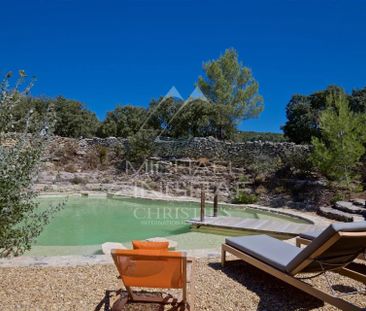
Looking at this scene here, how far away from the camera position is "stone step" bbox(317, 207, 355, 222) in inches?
324

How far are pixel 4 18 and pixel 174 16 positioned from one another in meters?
6.25

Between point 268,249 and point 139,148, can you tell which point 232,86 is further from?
point 268,249

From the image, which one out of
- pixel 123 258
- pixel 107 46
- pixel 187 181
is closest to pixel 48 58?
pixel 107 46

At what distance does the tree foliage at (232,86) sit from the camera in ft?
82.6

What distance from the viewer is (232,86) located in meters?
25.6

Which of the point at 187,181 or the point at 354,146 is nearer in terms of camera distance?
the point at 354,146

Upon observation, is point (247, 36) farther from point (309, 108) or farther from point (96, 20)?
point (309, 108)

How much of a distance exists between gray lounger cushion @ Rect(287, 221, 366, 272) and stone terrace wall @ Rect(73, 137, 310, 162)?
39.5 ft

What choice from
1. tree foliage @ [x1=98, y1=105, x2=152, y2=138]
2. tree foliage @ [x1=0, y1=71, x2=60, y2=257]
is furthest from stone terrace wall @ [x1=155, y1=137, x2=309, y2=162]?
tree foliage @ [x1=98, y1=105, x2=152, y2=138]

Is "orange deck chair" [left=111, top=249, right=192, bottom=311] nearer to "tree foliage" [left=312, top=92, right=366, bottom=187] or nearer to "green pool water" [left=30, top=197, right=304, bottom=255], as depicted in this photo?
"green pool water" [left=30, top=197, right=304, bottom=255]

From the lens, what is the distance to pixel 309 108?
80.3ft

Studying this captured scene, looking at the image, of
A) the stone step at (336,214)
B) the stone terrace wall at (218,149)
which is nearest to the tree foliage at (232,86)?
the stone terrace wall at (218,149)

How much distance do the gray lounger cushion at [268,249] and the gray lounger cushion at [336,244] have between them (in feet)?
1.01

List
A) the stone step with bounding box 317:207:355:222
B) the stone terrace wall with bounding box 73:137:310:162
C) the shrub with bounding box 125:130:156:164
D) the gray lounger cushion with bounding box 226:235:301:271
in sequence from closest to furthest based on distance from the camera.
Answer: the gray lounger cushion with bounding box 226:235:301:271 < the stone step with bounding box 317:207:355:222 < the stone terrace wall with bounding box 73:137:310:162 < the shrub with bounding box 125:130:156:164
